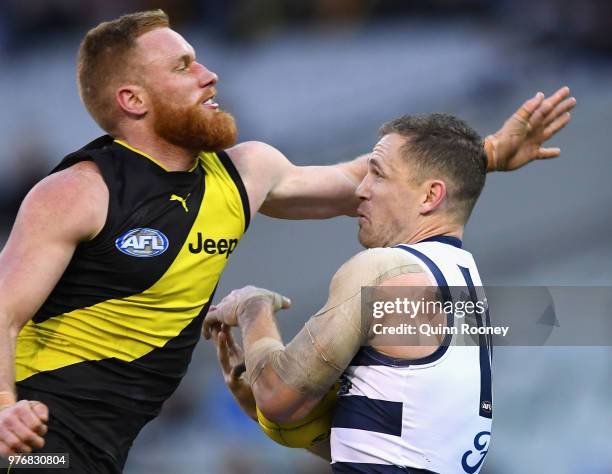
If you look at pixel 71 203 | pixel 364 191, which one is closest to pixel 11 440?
pixel 71 203

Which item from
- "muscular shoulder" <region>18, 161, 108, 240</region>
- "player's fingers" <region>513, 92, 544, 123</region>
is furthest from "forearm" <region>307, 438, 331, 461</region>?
"player's fingers" <region>513, 92, 544, 123</region>

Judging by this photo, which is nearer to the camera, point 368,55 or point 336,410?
point 336,410

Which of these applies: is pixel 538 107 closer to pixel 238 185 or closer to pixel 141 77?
pixel 238 185

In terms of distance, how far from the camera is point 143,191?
3580 millimetres

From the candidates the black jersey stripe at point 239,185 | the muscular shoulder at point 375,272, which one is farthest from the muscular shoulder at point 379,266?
the black jersey stripe at point 239,185

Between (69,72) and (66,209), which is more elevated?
(69,72)

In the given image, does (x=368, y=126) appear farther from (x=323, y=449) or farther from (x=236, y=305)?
(x=323, y=449)

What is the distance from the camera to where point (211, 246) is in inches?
146

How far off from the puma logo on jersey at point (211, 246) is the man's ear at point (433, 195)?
2.41ft

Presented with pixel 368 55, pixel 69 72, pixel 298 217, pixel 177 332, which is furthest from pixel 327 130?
pixel 177 332

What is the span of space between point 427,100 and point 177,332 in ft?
18.2

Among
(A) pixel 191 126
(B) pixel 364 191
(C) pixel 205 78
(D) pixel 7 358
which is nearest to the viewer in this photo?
(D) pixel 7 358

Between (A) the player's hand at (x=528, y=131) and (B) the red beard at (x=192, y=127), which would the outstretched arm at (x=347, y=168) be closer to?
(A) the player's hand at (x=528, y=131)

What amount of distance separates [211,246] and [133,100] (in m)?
0.60
